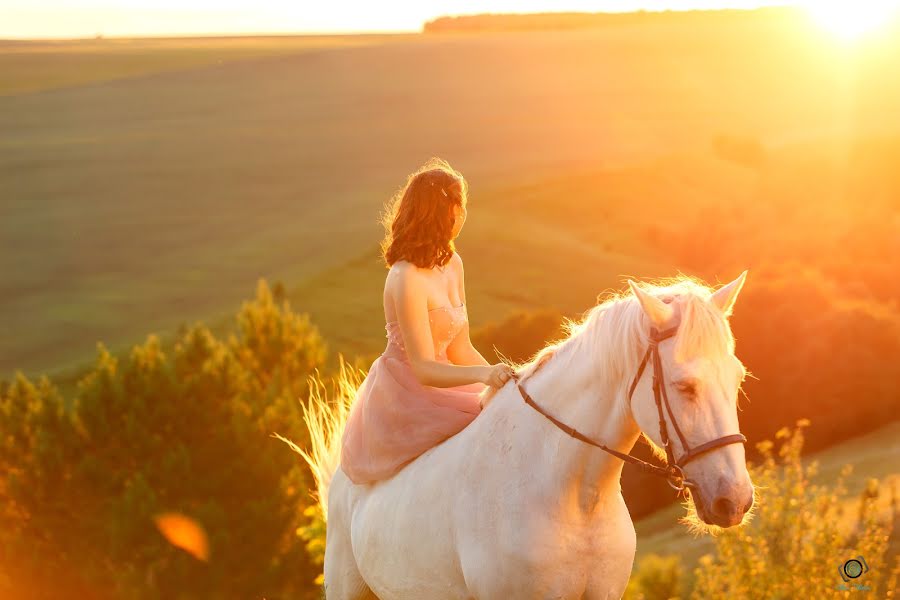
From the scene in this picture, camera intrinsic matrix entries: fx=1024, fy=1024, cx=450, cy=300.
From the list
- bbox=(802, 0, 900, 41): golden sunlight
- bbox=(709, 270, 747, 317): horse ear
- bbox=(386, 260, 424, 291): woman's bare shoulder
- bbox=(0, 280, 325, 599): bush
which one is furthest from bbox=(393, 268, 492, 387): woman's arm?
bbox=(802, 0, 900, 41): golden sunlight

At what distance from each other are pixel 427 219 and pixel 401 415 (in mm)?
1045

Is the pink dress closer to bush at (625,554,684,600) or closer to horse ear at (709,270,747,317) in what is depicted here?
horse ear at (709,270,747,317)

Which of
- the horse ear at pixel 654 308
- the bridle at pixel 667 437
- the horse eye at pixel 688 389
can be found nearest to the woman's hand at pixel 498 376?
the bridle at pixel 667 437

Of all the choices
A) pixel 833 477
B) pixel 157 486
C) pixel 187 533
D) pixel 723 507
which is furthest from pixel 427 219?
pixel 157 486

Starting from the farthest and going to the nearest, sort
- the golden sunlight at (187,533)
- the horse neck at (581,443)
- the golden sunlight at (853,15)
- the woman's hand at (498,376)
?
1. the golden sunlight at (853,15)
2. the golden sunlight at (187,533)
3. the woman's hand at (498,376)
4. the horse neck at (581,443)

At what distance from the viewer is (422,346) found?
16.9ft

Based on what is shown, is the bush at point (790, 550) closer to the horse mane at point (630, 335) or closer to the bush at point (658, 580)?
the horse mane at point (630, 335)

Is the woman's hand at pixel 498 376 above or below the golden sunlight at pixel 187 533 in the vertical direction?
below

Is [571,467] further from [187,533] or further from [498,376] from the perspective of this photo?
[187,533]

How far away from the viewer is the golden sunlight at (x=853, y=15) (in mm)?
106750

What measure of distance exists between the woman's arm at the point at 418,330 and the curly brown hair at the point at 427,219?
0.11m

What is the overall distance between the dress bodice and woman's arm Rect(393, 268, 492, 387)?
142 millimetres

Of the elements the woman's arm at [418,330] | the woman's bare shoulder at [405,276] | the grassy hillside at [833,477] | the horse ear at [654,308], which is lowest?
the horse ear at [654,308]

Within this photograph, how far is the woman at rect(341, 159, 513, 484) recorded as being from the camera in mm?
5152
